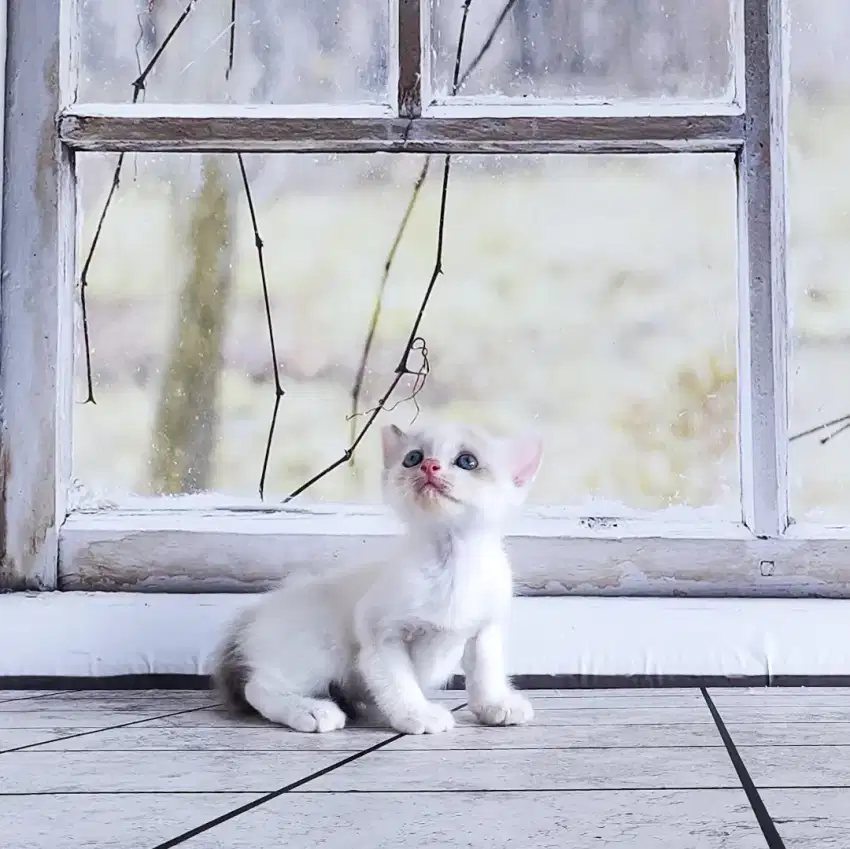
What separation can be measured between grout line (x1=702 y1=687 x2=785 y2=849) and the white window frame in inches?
20.7

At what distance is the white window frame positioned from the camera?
66.7 inches

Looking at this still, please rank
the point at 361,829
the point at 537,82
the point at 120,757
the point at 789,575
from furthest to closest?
the point at 537,82 → the point at 789,575 → the point at 120,757 → the point at 361,829

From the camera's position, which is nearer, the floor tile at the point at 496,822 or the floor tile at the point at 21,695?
the floor tile at the point at 496,822

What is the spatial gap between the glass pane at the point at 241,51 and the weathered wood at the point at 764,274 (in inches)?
24.5

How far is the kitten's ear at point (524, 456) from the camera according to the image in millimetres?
1299

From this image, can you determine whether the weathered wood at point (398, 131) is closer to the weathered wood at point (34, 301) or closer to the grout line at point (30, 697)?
the weathered wood at point (34, 301)

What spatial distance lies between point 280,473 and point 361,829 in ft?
3.54

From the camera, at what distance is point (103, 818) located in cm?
77

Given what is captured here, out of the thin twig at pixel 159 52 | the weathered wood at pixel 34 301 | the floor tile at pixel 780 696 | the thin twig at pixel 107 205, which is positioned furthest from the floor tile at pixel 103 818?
the thin twig at pixel 159 52

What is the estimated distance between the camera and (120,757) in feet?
3.32

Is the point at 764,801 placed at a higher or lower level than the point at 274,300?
lower

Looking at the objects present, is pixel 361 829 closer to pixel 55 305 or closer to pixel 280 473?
pixel 280 473

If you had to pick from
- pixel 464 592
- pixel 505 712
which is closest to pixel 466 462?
pixel 464 592

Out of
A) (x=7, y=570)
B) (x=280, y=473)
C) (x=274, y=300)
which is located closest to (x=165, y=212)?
(x=274, y=300)
